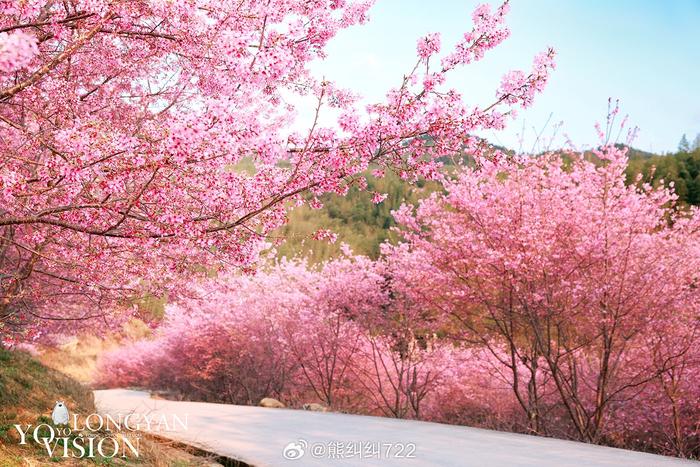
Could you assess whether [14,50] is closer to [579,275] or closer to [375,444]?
[375,444]

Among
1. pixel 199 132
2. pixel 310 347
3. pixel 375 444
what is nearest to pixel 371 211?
pixel 310 347

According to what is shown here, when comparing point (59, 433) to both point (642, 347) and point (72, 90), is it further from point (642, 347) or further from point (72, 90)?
point (642, 347)

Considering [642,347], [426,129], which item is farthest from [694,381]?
[426,129]

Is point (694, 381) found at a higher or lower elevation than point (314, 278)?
lower

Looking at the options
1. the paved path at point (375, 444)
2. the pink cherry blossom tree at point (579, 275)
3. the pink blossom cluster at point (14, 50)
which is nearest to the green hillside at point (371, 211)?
the pink cherry blossom tree at point (579, 275)

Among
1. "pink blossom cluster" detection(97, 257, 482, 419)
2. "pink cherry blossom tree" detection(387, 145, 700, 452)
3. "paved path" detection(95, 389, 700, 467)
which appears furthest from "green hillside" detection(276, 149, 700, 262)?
"paved path" detection(95, 389, 700, 467)

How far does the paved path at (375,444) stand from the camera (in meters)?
6.18

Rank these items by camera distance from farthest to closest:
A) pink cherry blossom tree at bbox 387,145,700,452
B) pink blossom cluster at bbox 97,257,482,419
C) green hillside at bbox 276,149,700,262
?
green hillside at bbox 276,149,700,262 < pink blossom cluster at bbox 97,257,482,419 < pink cherry blossom tree at bbox 387,145,700,452

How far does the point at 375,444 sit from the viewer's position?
23.8 ft

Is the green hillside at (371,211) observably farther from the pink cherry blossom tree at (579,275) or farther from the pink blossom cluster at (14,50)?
the pink blossom cluster at (14,50)

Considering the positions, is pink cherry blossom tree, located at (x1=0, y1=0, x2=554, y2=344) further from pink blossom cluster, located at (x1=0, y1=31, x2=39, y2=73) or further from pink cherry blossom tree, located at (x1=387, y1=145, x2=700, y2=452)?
pink cherry blossom tree, located at (x1=387, y1=145, x2=700, y2=452)

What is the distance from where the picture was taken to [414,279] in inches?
441

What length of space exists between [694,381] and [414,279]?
4635mm

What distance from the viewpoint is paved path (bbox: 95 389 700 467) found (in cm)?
618
